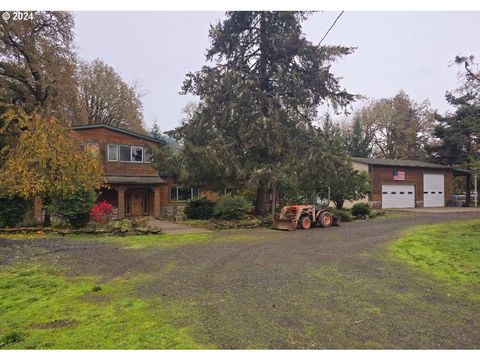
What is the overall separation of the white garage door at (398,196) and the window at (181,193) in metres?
16.7

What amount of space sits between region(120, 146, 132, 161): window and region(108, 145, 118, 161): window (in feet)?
1.05

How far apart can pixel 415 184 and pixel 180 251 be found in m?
27.9

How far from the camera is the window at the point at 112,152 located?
21828 mm

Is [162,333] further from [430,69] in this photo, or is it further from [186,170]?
[430,69]

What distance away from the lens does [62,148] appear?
13.8 m

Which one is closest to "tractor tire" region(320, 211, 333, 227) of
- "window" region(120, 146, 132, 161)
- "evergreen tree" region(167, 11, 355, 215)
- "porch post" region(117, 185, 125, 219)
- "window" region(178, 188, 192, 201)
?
"evergreen tree" region(167, 11, 355, 215)

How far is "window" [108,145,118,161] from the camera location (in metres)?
21.8

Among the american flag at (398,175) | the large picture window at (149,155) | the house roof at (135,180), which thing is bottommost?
the house roof at (135,180)

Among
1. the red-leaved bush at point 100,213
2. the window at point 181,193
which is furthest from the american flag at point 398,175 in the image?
the red-leaved bush at point 100,213

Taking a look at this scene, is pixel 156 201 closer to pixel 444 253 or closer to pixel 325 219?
pixel 325 219

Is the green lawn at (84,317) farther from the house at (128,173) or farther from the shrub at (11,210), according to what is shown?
the house at (128,173)

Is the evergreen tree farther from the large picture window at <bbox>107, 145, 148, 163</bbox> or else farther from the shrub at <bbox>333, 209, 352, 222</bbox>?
the large picture window at <bbox>107, 145, 148, 163</bbox>

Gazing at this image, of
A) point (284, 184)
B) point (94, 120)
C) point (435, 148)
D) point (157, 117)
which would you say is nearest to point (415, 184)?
point (435, 148)

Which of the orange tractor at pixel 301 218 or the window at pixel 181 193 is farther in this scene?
the window at pixel 181 193
